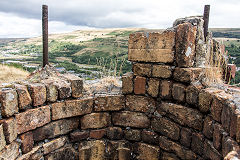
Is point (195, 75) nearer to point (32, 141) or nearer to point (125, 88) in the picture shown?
point (125, 88)

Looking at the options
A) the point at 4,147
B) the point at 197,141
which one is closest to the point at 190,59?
the point at 197,141

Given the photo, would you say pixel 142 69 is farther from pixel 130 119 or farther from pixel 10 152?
pixel 10 152

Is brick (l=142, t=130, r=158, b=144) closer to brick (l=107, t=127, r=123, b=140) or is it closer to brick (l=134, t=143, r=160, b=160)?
brick (l=134, t=143, r=160, b=160)

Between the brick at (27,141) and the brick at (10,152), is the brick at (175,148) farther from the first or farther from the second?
the brick at (10,152)

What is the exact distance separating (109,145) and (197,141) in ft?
6.10

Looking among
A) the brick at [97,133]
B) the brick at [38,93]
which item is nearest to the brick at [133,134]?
the brick at [97,133]

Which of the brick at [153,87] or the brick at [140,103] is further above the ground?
the brick at [153,87]

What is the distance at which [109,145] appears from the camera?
13.3 ft

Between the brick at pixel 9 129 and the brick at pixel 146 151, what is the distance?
7.80 ft

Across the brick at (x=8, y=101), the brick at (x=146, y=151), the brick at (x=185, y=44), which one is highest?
the brick at (x=185, y=44)

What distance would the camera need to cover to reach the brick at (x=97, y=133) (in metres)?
3.95

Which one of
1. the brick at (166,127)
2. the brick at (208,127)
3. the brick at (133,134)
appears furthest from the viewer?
the brick at (133,134)

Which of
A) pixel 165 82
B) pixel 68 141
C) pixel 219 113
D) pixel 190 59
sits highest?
pixel 190 59

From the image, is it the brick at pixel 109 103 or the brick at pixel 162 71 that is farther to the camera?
the brick at pixel 109 103
